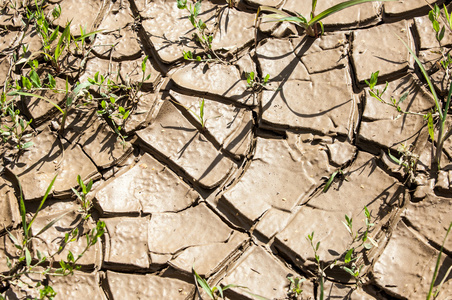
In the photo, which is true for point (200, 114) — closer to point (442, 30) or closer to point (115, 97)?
point (115, 97)

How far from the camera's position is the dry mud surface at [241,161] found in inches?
81.4

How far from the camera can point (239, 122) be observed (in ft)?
8.01

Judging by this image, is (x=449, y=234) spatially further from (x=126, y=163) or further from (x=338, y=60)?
(x=126, y=163)

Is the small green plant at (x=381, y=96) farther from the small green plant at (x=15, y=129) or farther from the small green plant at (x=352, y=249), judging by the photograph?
the small green plant at (x=15, y=129)

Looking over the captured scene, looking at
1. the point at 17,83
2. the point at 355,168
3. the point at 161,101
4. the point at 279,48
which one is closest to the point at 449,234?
the point at 355,168

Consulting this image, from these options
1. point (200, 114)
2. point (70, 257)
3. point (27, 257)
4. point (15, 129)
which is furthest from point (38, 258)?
point (200, 114)

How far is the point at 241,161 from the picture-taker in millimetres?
2357

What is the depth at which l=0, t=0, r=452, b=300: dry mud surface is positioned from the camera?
2.07 metres

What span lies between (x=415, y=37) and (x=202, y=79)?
1199 millimetres

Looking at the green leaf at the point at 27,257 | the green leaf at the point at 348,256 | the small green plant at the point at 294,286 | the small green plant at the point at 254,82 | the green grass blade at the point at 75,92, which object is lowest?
the small green plant at the point at 294,286

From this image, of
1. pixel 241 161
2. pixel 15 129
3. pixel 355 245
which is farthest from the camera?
pixel 15 129

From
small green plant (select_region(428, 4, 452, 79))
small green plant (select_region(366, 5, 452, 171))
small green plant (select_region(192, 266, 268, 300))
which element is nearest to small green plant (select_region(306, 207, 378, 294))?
small green plant (select_region(192, 266, 268, 300))

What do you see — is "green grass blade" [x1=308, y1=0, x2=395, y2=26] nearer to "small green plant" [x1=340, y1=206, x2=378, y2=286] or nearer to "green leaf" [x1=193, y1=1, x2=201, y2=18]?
"green leaf" [x1=193, y1=1, x2=201, y2=18]

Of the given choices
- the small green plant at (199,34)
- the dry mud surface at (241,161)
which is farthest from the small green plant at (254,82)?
the small green plant at (199,34)
